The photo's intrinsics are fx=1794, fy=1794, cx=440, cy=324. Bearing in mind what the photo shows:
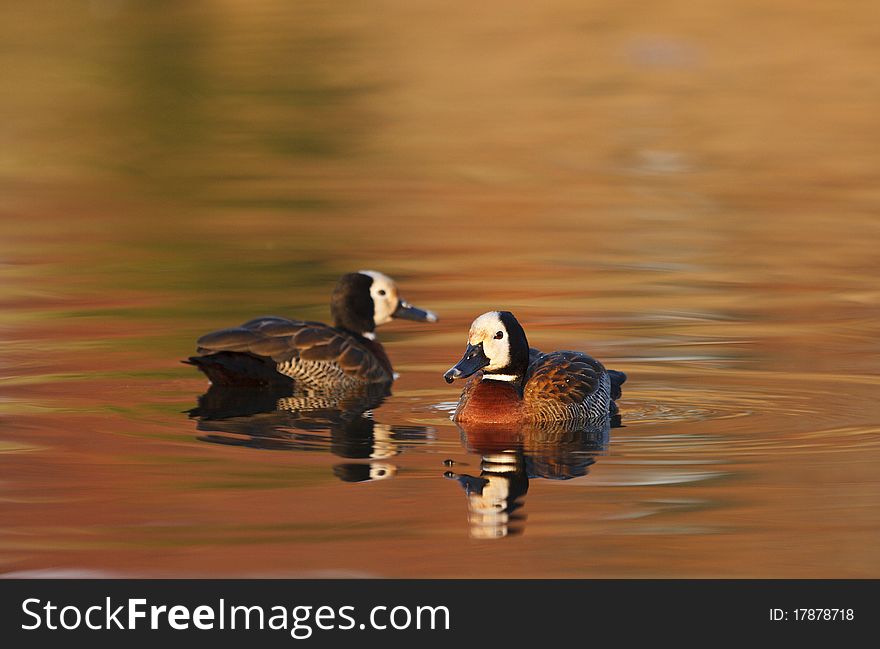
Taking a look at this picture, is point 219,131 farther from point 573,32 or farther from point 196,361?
point 196,361

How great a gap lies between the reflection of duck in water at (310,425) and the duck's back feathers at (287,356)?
125 mm

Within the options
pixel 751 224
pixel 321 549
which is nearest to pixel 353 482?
pixel 321 549

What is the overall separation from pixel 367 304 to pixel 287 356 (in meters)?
1.28

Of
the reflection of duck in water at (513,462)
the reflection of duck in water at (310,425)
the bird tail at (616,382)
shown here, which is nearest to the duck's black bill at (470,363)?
the reflection of duck in water at (513,462)

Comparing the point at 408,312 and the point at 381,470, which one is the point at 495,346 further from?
the point at 408,312

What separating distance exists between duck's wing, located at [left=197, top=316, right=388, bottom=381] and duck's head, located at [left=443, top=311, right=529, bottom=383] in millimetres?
1961

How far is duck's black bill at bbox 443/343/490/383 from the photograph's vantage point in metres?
10.6

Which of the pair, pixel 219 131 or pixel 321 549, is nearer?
pixel 321 549

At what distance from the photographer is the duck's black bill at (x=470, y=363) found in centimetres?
1057

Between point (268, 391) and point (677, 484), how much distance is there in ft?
12.8

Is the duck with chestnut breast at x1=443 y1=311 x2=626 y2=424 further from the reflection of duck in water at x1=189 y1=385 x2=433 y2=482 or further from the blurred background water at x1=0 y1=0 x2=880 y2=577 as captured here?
the reflection of duck in water at x1=189 y1=385 x2=433 y2=482

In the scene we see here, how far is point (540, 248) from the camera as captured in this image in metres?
18.2

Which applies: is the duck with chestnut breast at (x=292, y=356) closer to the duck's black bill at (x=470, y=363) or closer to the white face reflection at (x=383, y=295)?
the white face reflection at (x=383, y=295)

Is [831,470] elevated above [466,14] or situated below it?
below
